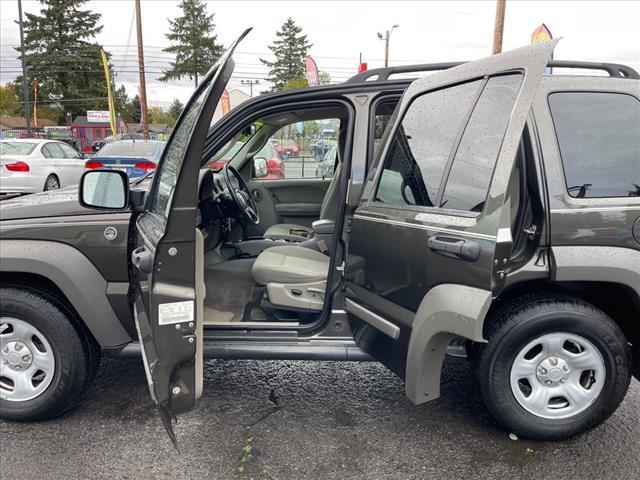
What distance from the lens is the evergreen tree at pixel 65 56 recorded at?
1916 inches

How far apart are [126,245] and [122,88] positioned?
85.0 meters

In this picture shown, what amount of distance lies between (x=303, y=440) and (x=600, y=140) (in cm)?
213

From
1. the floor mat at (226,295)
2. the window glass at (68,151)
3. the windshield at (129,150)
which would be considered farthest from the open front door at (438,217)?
the window glass at (68,151)

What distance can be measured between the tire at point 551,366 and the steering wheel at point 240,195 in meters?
2.19

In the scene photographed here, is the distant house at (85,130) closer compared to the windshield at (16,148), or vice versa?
the windshield at (16,148)

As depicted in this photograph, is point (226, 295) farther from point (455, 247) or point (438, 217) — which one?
point (455, 247)

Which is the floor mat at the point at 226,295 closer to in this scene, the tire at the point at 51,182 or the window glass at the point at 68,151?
the tire at the point at 51,182

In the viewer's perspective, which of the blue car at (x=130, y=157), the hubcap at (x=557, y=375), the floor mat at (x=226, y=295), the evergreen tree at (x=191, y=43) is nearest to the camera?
the hubcap at (x=557, y=375)

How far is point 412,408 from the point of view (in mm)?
3037

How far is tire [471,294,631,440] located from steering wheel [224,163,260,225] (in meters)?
2.19

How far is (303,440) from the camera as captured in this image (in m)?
2.69

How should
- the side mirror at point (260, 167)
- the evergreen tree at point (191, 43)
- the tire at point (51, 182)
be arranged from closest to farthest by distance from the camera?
the side mirror at point (260, 167)
the tire at point (51, 182)
the evergreen tree at point (191, 43)

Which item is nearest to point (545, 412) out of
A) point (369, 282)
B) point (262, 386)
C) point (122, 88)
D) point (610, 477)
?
point (610, 477)

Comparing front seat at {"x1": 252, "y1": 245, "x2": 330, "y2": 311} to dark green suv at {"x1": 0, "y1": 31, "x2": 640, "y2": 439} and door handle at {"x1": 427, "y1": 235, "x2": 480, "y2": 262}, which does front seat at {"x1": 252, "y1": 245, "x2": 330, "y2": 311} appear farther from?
door handle at {"x1": 427, "y1": 235, "x2": 480, "y2": 262}
